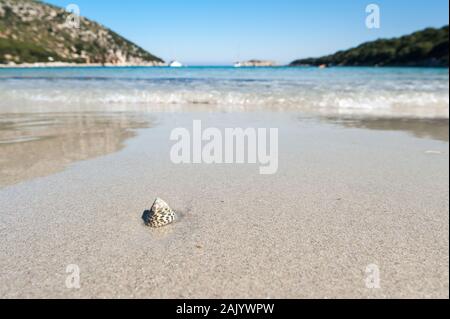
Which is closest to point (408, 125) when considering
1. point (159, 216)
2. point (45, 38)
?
point (159, 216)

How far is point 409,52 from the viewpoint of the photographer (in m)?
74.8

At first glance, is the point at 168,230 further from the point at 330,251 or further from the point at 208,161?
the point at 208,161

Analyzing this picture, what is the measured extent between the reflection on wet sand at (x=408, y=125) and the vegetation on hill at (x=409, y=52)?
58.4 meters

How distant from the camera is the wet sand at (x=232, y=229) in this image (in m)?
1.87

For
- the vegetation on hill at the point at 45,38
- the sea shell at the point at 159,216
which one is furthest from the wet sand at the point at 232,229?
the vegetation on hill at the point at 45,38

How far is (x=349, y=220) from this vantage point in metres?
2.66

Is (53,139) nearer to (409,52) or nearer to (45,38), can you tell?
(409,52)

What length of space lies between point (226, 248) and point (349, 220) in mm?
1083

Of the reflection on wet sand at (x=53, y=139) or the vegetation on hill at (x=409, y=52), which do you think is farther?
the vegetation on hill at (x=409, y=52)

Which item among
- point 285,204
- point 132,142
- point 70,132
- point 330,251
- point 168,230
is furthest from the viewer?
point 70,132

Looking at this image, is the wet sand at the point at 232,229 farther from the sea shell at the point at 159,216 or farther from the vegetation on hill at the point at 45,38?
the vegetation on hill at the point at 45,38

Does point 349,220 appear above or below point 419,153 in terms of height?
below
